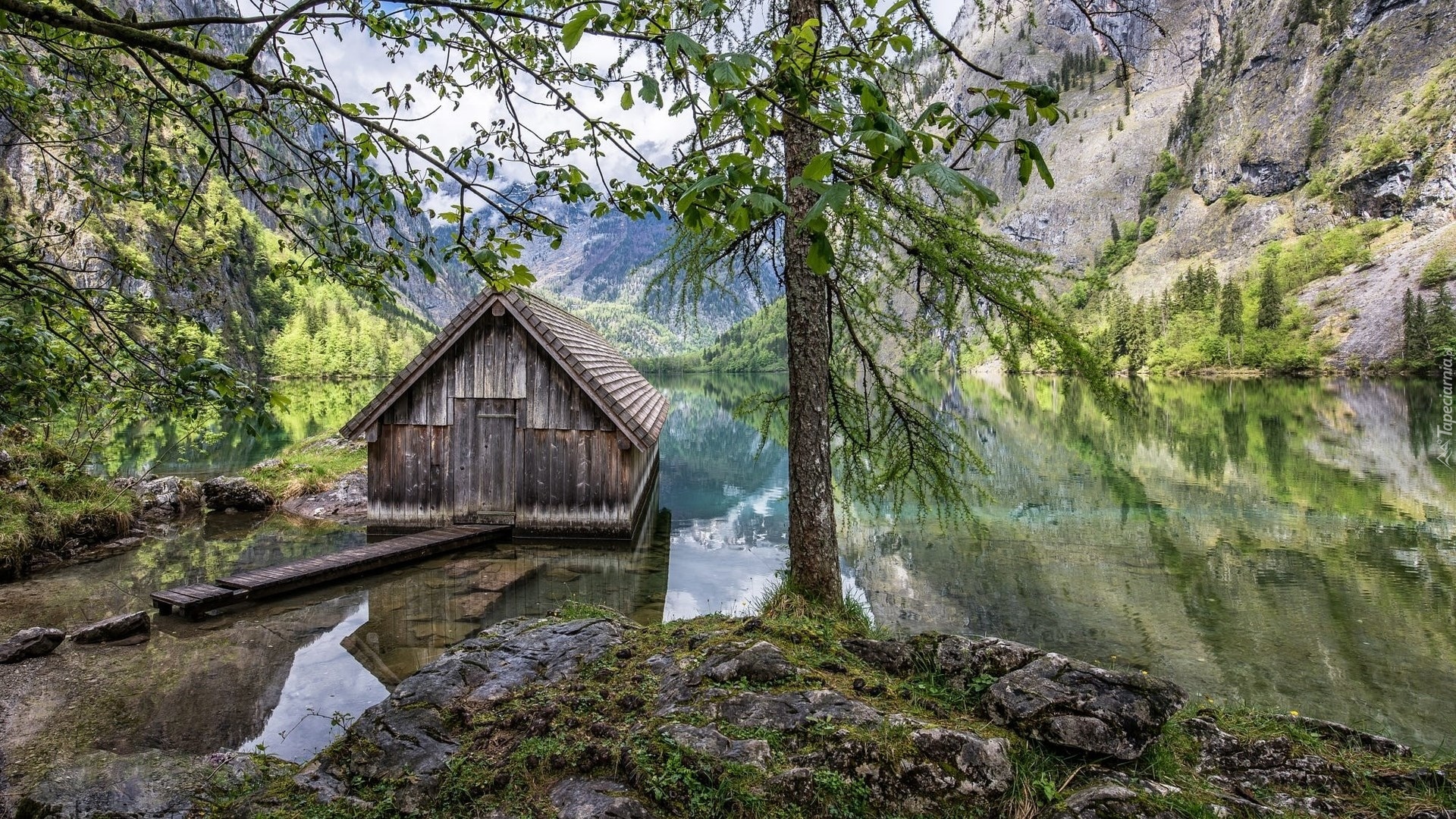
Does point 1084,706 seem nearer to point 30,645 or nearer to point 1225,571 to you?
point 30,645

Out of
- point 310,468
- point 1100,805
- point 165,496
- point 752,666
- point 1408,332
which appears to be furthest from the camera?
point 1408,332

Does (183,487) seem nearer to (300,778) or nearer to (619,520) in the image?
(619,520)

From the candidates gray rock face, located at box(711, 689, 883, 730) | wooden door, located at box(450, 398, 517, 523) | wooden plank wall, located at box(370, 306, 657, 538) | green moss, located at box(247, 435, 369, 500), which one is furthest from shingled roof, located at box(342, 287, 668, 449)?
gray rock face, located at box(711, 689, 883, 730)

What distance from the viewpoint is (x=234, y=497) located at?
15648 mm

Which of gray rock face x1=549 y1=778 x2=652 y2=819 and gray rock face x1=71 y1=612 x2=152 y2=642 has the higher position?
gray rock face x1=549 y1=778 x2=652 y2=819

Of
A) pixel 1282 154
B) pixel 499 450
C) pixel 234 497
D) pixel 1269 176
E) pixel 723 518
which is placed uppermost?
pixel 1282 154

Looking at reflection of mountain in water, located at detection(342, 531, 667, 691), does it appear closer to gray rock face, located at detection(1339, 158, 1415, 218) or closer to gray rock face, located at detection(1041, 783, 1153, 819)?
gray rock face, located at detection(1041, 783, 1153, 819)

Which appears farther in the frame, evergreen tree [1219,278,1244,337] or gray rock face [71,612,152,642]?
evergreen tree [1219,278,1244,337]

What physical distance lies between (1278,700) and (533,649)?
8359 mm

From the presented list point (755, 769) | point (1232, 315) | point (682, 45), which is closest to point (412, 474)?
point (755, 769)

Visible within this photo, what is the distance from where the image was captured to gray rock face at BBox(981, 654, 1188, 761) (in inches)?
133

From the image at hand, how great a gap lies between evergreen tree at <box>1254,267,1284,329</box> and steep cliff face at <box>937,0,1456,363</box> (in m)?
3.78

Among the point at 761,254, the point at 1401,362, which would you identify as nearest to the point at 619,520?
the point at 761,254

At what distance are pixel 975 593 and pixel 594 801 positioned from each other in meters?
8.96
